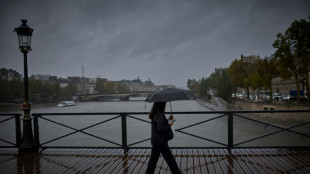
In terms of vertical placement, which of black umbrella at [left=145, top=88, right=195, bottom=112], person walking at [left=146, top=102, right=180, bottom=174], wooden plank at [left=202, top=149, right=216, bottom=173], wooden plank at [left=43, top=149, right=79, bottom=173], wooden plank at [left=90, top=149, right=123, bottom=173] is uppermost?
black umbrella at [left=145, top=88, right=195, bottom=112]

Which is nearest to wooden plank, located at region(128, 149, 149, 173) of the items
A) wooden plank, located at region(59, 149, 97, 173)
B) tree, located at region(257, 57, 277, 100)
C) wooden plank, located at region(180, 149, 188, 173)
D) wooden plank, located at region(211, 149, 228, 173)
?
wooden plank, located at region(180, 149, 188, 173)

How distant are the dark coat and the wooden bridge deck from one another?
1.24 m

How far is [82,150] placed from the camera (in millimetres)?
6332

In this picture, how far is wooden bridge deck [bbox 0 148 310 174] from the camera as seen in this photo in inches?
185

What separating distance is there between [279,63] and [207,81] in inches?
1951

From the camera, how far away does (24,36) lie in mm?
6559

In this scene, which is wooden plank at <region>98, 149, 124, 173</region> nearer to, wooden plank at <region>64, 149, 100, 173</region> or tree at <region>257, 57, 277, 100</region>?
wooden plank at <region>64, 149, 100, 173</region>

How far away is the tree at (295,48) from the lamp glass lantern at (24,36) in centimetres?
3049

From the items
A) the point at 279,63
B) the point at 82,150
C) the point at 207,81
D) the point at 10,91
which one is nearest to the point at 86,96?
the point at 10,91

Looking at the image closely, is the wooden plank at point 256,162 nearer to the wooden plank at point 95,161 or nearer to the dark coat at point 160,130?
the dark coat at point 160,130

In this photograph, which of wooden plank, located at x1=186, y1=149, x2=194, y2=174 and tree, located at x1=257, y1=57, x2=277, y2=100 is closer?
wooden plank, located at x1=186, y1=149, x2=194, y2=174

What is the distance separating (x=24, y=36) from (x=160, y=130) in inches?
216

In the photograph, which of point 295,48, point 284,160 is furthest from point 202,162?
point 295,48

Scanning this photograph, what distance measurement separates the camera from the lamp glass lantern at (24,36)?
646 cm
